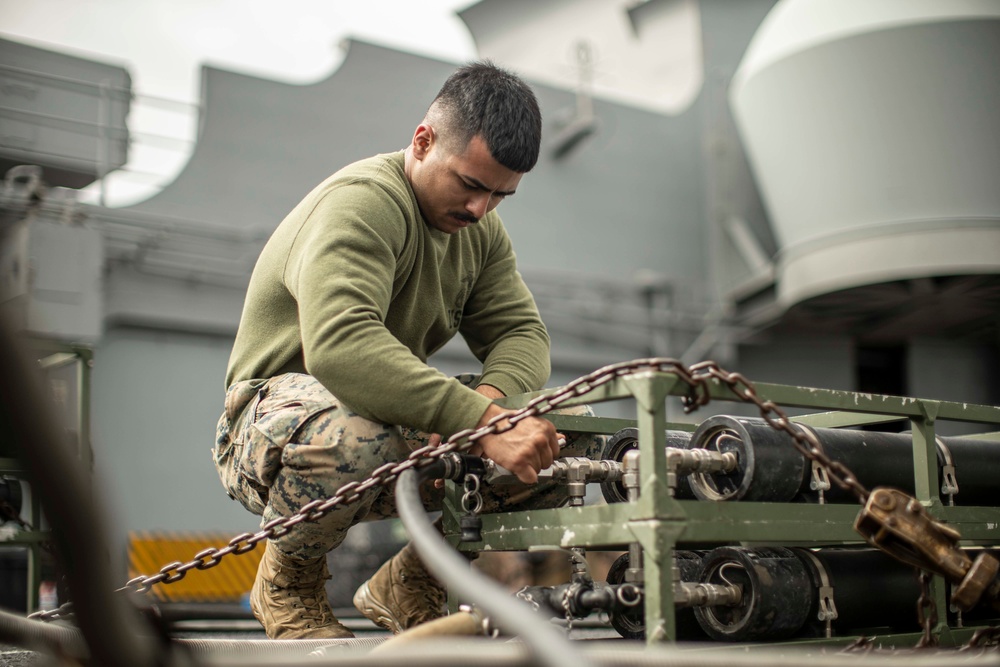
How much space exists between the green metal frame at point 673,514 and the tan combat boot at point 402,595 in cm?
38

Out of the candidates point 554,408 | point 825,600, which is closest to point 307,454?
point 554,408

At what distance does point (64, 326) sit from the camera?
921 centimetres

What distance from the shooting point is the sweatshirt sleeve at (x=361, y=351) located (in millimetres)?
2324

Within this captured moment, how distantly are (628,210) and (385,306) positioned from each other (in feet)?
37.3

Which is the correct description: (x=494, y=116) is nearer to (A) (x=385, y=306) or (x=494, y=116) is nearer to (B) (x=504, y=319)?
(A) (x=385, y=306)

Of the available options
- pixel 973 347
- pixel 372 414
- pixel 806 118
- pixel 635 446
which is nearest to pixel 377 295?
pixel 372 414

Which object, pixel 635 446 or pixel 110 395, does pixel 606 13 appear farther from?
pixel 635 446

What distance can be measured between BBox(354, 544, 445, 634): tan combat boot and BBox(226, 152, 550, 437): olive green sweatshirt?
1.93 feet

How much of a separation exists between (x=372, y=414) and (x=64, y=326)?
7694 millimetres

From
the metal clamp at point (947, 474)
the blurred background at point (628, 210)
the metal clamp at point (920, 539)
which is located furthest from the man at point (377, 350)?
the blurred background at point (628, 210)

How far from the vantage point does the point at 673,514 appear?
6.66ft

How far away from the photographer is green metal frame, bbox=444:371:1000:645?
2020 mm

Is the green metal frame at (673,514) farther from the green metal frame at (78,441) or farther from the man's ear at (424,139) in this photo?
the green metal frame at (78,441)

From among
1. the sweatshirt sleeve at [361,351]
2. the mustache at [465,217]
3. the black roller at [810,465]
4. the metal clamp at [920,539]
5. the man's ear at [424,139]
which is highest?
the man's ear at [424,139]
